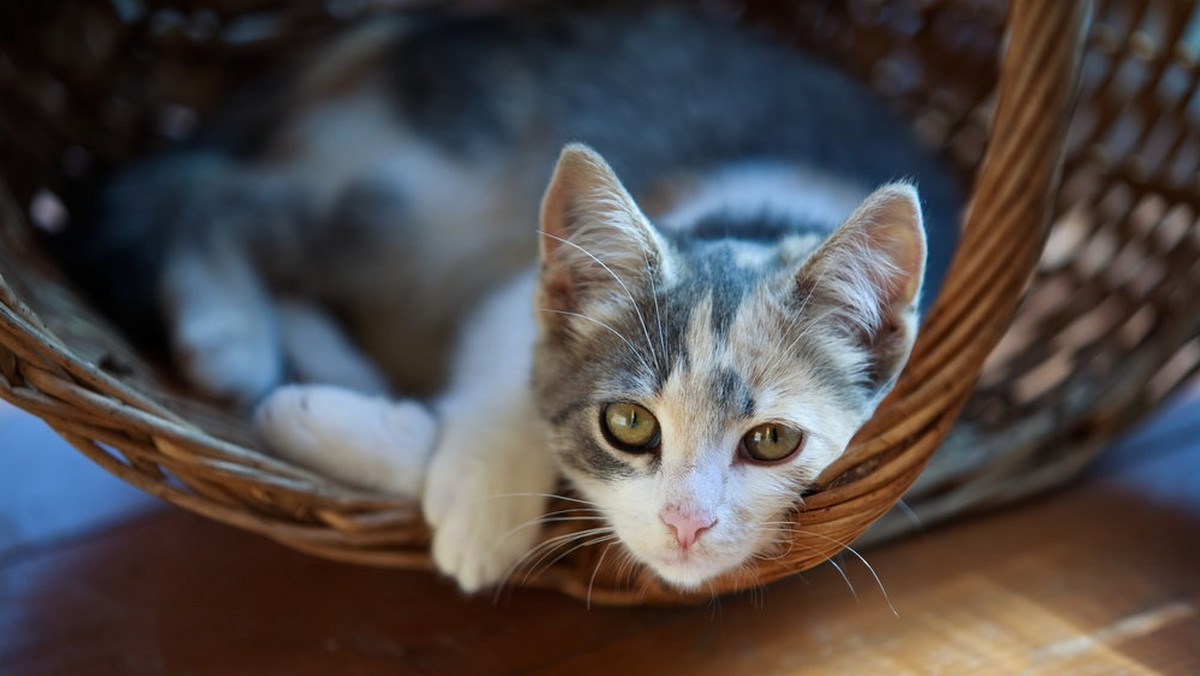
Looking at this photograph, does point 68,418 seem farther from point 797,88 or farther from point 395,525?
point 797,88

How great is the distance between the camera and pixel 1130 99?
1.55m

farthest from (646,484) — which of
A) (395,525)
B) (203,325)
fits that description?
(203,325)

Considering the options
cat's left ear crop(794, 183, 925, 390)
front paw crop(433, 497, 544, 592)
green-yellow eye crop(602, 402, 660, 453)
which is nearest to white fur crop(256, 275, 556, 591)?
front paw crop(433, 497, 544, 592)

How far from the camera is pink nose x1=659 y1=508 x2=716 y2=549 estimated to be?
2.95 ft

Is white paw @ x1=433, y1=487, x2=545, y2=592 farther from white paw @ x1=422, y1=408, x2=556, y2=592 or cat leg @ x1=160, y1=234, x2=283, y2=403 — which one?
cat leg @ x1=160, y1=234, x2=283, y2=403

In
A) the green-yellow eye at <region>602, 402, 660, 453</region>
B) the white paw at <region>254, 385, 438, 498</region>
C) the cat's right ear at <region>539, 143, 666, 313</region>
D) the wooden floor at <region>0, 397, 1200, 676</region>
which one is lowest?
the wooden floor at <region>0, 397, 1200, 676</region>

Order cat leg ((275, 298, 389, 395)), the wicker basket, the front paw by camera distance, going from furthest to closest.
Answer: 1. cat leg ((275, 298, 389, 395))
2. the front paw
3. the wicker basket

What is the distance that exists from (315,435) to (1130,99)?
1.30 meters

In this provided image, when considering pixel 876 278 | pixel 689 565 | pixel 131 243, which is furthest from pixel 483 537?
pixel 131 243

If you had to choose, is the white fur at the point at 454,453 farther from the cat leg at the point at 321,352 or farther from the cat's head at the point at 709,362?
the cat leg at the point at 321,352

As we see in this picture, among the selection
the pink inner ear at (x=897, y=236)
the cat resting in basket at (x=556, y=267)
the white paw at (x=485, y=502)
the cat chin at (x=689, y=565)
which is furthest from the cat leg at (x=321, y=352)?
the pink inner ear at (x=897, y=236)

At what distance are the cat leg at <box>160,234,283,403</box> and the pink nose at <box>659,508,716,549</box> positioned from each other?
64 cm

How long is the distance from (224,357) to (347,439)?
0.28 m

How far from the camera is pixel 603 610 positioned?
1209mm
